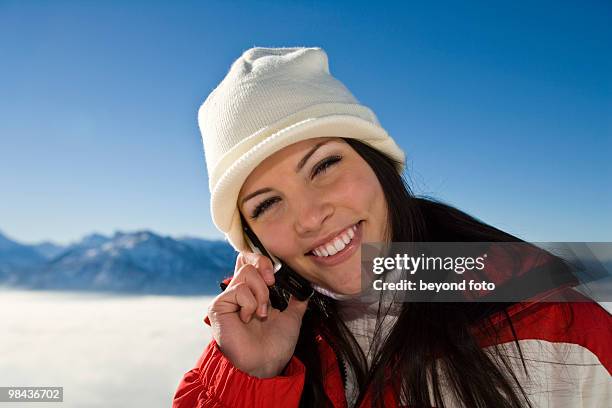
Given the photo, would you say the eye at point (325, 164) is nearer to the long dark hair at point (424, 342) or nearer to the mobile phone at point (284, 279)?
the long dark hair at point (424, 342)

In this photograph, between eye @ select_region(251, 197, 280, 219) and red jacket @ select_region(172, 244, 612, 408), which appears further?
eye @ select_region(251, 197, 280, 219)

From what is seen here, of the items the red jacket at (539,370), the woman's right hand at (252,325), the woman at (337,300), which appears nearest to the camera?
the red jacket at (539,370)

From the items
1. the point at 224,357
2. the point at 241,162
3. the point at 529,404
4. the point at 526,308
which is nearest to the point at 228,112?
the point at 241,162

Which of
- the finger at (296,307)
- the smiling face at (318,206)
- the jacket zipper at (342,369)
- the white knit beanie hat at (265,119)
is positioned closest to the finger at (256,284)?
the smiling face at (318,206)

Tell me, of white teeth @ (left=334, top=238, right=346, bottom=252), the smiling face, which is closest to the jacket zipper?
the smiling face

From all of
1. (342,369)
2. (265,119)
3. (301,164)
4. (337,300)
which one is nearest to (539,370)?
(342,369)

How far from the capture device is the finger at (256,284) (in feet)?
9.65

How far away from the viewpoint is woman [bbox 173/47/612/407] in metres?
2.54

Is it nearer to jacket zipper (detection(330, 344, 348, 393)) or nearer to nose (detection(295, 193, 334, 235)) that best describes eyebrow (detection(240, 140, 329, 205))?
nose (detection(295, 193, 334, 235))

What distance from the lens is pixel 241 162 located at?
2.83m

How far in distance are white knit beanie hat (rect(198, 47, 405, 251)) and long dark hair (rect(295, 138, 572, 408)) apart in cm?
19

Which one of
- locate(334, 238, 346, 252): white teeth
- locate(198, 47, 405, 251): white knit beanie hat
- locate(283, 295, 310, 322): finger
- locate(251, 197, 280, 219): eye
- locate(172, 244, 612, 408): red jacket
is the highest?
locate(198, 47, 405, 251): white knit beanie hat

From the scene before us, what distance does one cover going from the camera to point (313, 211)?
9.40 feet

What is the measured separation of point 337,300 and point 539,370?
1.30 m
